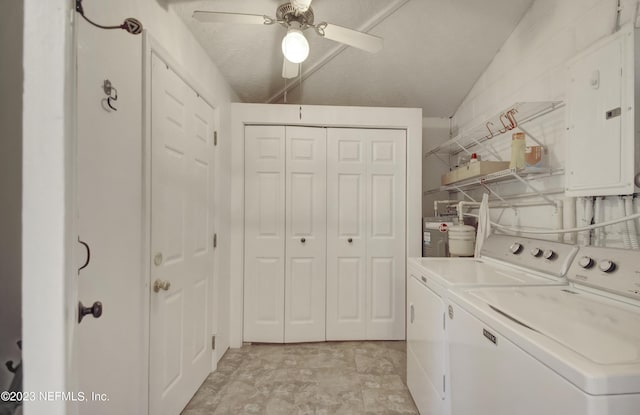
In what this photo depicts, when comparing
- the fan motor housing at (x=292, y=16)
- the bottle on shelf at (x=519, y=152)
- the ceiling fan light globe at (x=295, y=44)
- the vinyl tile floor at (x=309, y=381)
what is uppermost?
the fan motor housing at (x=292, y=16)

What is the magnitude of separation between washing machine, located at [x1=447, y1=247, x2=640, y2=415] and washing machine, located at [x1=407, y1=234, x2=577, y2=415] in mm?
70

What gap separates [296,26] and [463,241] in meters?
1.85

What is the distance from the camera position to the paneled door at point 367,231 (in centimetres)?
229

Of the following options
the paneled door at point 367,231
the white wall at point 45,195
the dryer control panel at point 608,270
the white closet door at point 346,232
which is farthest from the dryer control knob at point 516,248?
the white wall at point 45,195

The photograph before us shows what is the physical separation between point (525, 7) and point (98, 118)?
8.87ft

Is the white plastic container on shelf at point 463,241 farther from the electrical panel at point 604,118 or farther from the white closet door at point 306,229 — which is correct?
the white closet door at point 306,229

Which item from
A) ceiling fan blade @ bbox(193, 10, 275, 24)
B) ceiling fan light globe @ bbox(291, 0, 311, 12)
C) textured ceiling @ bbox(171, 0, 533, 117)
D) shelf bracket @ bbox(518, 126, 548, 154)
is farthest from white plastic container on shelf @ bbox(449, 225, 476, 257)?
ceiling fan blade @ bbox(193, 10, 275, 24)

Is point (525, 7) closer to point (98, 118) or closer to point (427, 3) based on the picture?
point (427, 3)

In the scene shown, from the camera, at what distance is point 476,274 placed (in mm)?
1276

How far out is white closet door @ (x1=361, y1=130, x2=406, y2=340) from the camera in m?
2.30

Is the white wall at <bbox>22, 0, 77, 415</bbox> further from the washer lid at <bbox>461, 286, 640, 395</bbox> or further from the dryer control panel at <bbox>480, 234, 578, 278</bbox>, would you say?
the dryer control panel at <bbox>480, 234, 578, 278</bbox>

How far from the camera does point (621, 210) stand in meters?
1.13

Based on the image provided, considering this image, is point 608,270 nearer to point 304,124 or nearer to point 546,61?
point 546,61

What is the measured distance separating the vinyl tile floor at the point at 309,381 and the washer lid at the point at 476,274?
917 mm
